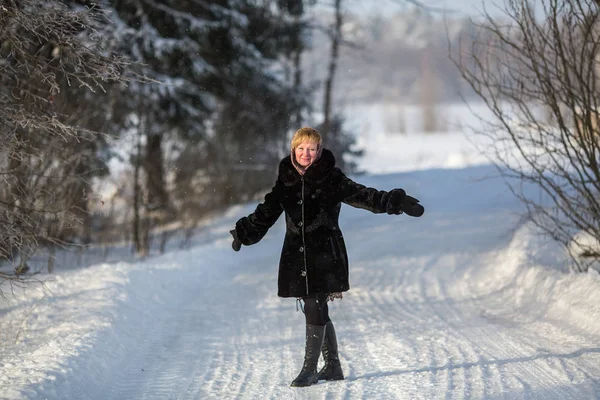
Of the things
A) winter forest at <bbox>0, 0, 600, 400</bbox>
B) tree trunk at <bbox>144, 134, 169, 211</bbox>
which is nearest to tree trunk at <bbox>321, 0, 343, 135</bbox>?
winter forest at <bbox>0, 0, 600, 400</bbox>

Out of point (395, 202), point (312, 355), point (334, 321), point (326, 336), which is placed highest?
point (395, 202)

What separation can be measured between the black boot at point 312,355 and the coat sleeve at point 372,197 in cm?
93

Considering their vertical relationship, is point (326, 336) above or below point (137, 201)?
below

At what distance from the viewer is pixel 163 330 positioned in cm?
714

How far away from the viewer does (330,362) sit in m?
5.31

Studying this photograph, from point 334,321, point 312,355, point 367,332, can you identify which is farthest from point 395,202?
point 334,321

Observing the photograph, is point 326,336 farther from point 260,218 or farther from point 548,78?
point 548,78

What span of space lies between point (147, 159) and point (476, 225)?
22.8 feet

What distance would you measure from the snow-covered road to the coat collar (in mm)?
1444

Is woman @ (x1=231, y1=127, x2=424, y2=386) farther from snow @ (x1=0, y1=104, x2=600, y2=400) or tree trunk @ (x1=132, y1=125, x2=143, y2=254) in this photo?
tree trunk @ (x1=132, y1=125, x2=143, y2=254)

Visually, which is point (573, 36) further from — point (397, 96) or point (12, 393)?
point (397, 96)

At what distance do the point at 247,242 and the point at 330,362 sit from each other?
1044 mm

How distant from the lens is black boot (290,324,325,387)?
17.0ft

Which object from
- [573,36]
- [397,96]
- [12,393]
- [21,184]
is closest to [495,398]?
[12,393]
